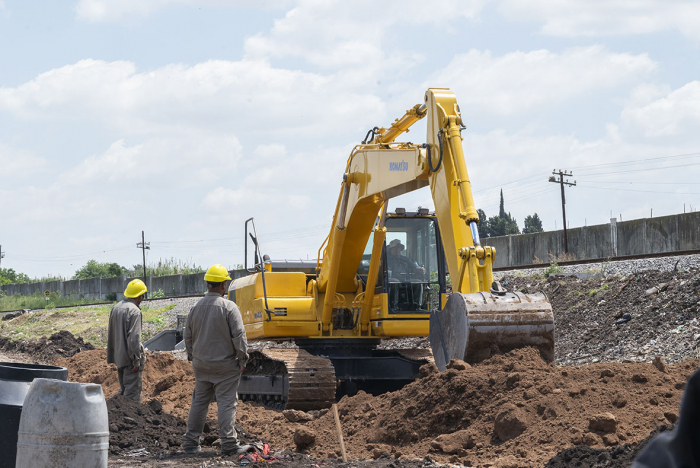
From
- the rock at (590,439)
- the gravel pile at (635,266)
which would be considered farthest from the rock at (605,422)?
the gravel pile at (635,266)

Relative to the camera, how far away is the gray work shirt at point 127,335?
8961 mm

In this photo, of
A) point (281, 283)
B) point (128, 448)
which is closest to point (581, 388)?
point (128, 448)

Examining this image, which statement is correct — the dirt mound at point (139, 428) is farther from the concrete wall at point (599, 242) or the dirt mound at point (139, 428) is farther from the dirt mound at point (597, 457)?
the concrete wall at point (599, 242)

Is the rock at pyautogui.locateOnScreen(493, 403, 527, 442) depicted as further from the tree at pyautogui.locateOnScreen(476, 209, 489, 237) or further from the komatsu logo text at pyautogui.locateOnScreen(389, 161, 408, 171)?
the komatsu logo text at pyautogui.locateOnScreen(389, 161, 408, 171)

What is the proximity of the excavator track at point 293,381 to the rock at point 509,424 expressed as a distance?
439 centimetres

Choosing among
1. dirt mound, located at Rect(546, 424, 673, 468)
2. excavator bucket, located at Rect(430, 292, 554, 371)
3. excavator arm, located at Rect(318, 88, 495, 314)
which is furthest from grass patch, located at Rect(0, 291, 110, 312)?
dirt mound, located at Rect(546, 424, 673, 468)

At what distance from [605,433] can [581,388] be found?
2.41 feet

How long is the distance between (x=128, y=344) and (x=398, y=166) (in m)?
4.00

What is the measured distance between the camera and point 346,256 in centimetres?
1159

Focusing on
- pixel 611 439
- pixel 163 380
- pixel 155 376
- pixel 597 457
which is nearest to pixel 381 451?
pixel 611 439

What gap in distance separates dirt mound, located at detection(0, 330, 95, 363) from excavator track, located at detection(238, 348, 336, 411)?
10.9 m

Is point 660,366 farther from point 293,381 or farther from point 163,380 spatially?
point 163,380

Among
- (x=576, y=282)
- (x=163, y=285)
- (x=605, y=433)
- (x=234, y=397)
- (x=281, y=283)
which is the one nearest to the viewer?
(x=605, y=433)

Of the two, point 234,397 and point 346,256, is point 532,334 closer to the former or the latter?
point 234,397
